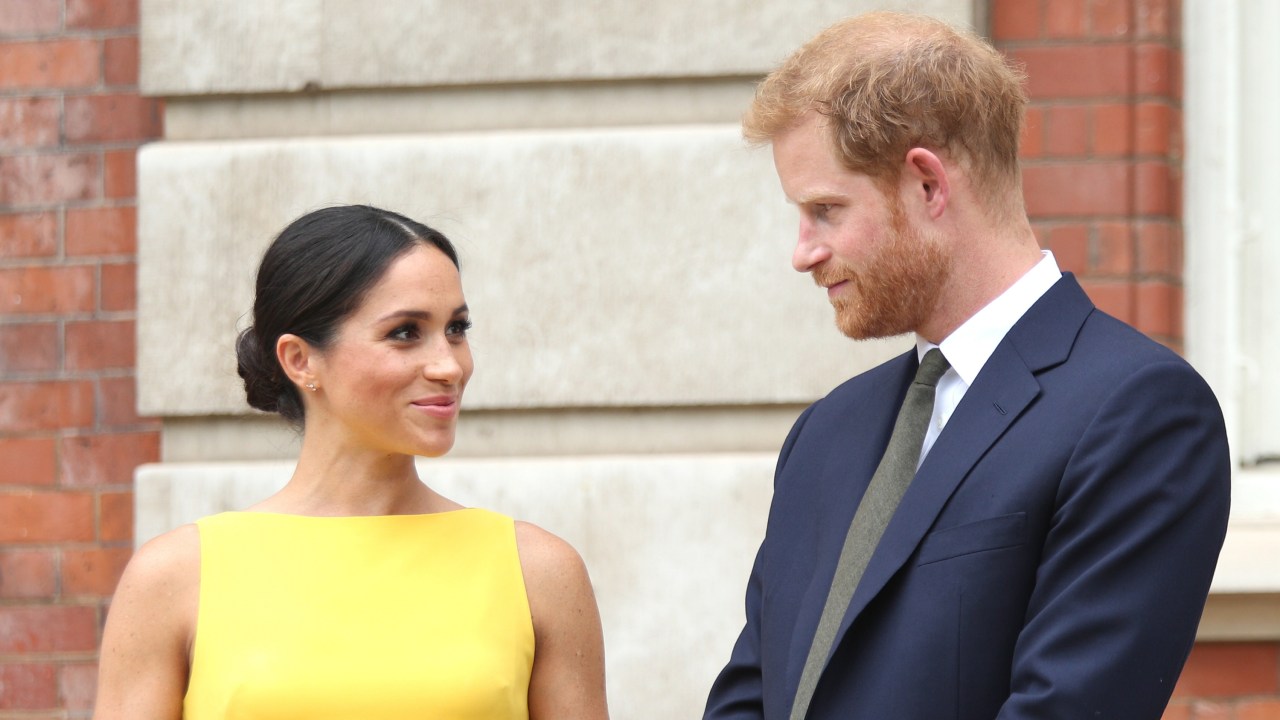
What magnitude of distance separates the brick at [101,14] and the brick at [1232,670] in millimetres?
2863

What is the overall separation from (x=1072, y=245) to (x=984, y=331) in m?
1.51

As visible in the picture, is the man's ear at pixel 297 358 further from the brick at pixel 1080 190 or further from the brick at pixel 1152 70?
the brick at pixel 1152 70

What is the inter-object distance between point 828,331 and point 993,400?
138 centimetres

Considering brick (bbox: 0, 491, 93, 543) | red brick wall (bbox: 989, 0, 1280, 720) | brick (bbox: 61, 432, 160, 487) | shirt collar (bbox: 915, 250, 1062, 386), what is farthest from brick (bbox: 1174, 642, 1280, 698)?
brick (bbox: 0, 491, 93, 543)

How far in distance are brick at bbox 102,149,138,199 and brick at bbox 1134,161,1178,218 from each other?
2.34m

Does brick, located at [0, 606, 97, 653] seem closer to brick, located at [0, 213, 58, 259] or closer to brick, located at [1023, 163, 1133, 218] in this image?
brick, located at [0, 213, 58, 259]

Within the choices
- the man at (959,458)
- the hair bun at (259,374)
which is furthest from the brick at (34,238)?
the man at (959,458)

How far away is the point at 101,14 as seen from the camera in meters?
3.52

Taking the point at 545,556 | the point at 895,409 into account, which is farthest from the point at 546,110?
the point at 895,409

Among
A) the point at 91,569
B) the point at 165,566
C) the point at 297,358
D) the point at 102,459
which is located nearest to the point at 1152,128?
the point at 297,358

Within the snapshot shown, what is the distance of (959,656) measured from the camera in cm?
169

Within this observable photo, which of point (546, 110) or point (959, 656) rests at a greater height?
point (546, 110)

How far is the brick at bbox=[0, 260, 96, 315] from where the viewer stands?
3.49 metres

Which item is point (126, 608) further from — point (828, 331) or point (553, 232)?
point (828, 331)
